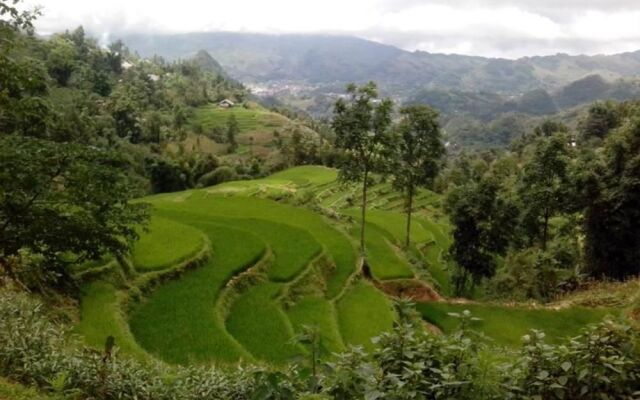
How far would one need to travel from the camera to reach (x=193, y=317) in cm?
1373

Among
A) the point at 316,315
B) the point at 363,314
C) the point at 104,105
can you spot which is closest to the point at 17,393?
the point at 316,315

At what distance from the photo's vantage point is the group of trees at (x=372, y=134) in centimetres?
2311

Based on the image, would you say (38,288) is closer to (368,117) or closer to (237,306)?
(237,306)

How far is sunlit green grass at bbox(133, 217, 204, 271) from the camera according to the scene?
53.2 ft

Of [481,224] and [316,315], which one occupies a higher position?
[481,224]

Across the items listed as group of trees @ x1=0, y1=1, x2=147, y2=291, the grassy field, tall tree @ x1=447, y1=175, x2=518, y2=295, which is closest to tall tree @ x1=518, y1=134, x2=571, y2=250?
tall tree @ x1=447, y1=175, x2=518, y2=295

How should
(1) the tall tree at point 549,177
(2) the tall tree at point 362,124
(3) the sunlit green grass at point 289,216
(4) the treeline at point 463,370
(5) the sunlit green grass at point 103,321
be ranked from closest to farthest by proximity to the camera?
(4) the treeline at point 463,370
(5) the sunlit green grass at point 103,321
(3) the sunlit green grass at point 289,216
(2) the tall tree at point 362,124
(1) the tall tree at point 549,177

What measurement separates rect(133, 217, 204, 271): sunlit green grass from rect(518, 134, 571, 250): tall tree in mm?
16430

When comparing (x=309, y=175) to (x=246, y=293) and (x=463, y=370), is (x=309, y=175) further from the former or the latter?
(x=463, y=370)

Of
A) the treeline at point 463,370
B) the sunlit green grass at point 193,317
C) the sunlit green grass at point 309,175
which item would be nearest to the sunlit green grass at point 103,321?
the sunlit green grass at point 193,317

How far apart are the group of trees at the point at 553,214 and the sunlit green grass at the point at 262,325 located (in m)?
12.1

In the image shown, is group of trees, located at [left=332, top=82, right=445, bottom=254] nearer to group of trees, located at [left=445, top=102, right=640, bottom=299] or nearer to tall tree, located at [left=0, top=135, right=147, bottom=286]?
group of trees, located at [left=445, top=102, right=640, bottom=299]

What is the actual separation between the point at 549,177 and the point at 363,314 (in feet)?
43.1

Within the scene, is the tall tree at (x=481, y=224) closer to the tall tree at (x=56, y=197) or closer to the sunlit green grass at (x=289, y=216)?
the sunlit green grass at (x=289, y=216)
